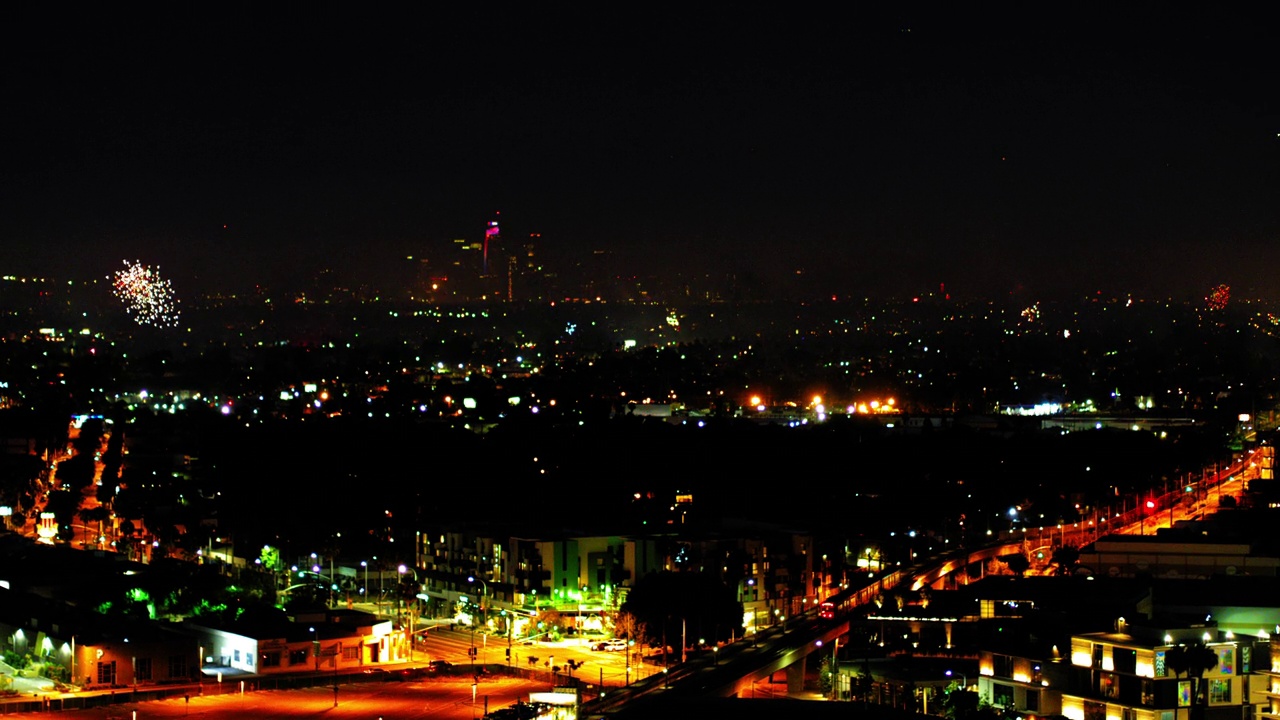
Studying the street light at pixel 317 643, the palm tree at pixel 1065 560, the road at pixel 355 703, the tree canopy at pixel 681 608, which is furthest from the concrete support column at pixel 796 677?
the palm tree at pixel 1065 560

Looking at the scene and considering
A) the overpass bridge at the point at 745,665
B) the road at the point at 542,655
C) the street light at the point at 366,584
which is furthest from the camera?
the street light at the point at 366,584

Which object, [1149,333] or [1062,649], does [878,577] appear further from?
[1149,333]

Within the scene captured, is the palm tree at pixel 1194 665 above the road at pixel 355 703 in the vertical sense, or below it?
above

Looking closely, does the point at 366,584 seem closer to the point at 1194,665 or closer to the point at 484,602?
the point at 484,602

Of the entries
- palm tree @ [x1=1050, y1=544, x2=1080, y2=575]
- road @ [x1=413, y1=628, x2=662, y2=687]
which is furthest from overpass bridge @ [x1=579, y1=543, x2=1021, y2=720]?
palm tree @ [x1=1050, y1=544, x2=1080, y2=575]

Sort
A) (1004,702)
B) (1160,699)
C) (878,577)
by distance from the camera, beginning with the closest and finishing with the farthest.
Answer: (1160,699), (1004,702), (878,577)

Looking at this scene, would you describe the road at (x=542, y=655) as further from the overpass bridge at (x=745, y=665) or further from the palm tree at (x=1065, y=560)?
the palm tree at (x=1065, y=560)

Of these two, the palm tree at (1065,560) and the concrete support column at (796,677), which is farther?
the palm tree at (1065,560)

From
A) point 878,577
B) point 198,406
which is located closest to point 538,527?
point 878,577

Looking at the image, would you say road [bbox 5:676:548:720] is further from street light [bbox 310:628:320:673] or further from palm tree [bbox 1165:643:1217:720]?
palm tree [bbox 1165:643:1217:720]
